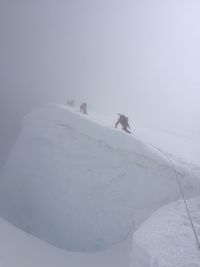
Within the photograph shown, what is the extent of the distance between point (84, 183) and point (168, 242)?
5.02 m

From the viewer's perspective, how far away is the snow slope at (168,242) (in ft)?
19.3

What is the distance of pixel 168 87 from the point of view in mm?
53875

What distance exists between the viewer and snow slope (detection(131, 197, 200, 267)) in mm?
5895

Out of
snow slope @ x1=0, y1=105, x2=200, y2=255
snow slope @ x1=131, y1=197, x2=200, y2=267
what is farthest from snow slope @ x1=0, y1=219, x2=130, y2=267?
snow slope @ x1=131, y1=197, x2=200, y2=267

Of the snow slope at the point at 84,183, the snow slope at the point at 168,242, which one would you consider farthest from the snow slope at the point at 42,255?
the snow slope at the point at 168,242

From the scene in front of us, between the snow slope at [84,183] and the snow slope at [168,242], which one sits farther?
the snow slope at [84,183]

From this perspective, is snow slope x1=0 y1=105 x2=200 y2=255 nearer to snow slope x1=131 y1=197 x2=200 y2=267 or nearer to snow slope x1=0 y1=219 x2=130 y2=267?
snow slope x1=0 y1=219 x2=130 y2=267

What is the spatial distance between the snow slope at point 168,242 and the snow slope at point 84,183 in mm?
1846

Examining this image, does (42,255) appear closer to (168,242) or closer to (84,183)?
(84,183)

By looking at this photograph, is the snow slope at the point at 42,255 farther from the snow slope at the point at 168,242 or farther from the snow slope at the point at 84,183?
the snow slope at the point at 168,242

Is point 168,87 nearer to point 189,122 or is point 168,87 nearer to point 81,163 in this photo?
point 189,122

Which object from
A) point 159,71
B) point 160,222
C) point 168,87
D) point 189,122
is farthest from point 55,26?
point 160,222

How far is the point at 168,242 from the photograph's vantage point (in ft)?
21.1

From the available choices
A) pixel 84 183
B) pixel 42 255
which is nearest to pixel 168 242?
pixel 84 183
